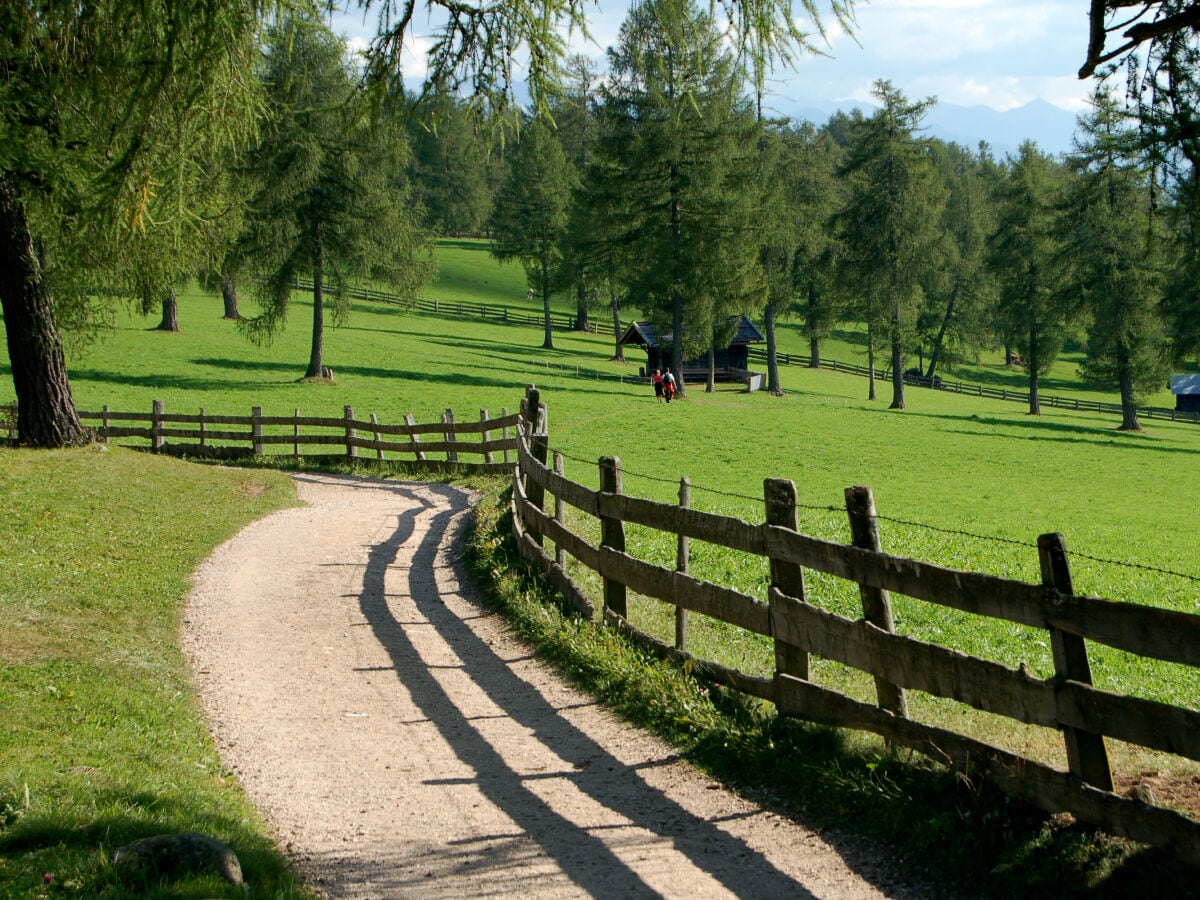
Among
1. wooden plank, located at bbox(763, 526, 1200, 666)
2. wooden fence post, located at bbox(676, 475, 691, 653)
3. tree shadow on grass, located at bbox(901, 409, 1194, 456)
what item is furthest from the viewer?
tree shadow on grass, located at bbox(901, 409, 1194, 456)

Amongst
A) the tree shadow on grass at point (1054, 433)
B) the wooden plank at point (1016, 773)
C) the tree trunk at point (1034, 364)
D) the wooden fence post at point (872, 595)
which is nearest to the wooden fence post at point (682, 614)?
the wooden plank at point (1016, 773)

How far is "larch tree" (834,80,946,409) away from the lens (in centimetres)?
5269

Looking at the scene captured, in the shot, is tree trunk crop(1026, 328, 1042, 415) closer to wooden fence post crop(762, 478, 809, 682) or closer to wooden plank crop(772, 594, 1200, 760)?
wooden fence post crop(762, 478, 809, 682)

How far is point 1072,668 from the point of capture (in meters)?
4.83

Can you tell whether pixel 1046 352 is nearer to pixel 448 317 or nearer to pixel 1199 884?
pixel 448 317

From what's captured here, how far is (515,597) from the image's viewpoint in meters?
11.4

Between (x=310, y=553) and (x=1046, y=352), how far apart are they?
5542cm

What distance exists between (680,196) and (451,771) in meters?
41.1

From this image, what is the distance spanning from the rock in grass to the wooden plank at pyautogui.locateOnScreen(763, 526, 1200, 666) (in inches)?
134

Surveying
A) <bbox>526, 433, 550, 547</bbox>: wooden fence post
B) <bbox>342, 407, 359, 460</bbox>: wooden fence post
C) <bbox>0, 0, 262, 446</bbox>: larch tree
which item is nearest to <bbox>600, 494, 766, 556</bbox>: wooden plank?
<bbox>526, 433, 550, 547</bbox>: wooden fence post

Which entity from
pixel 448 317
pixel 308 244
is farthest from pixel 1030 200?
pixel 448 317

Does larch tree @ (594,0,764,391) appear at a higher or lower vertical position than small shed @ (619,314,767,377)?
higher

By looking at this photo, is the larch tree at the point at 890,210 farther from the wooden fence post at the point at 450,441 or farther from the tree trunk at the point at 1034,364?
the wooden fence post at the point at 450,441

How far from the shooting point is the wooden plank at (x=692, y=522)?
276 inches
